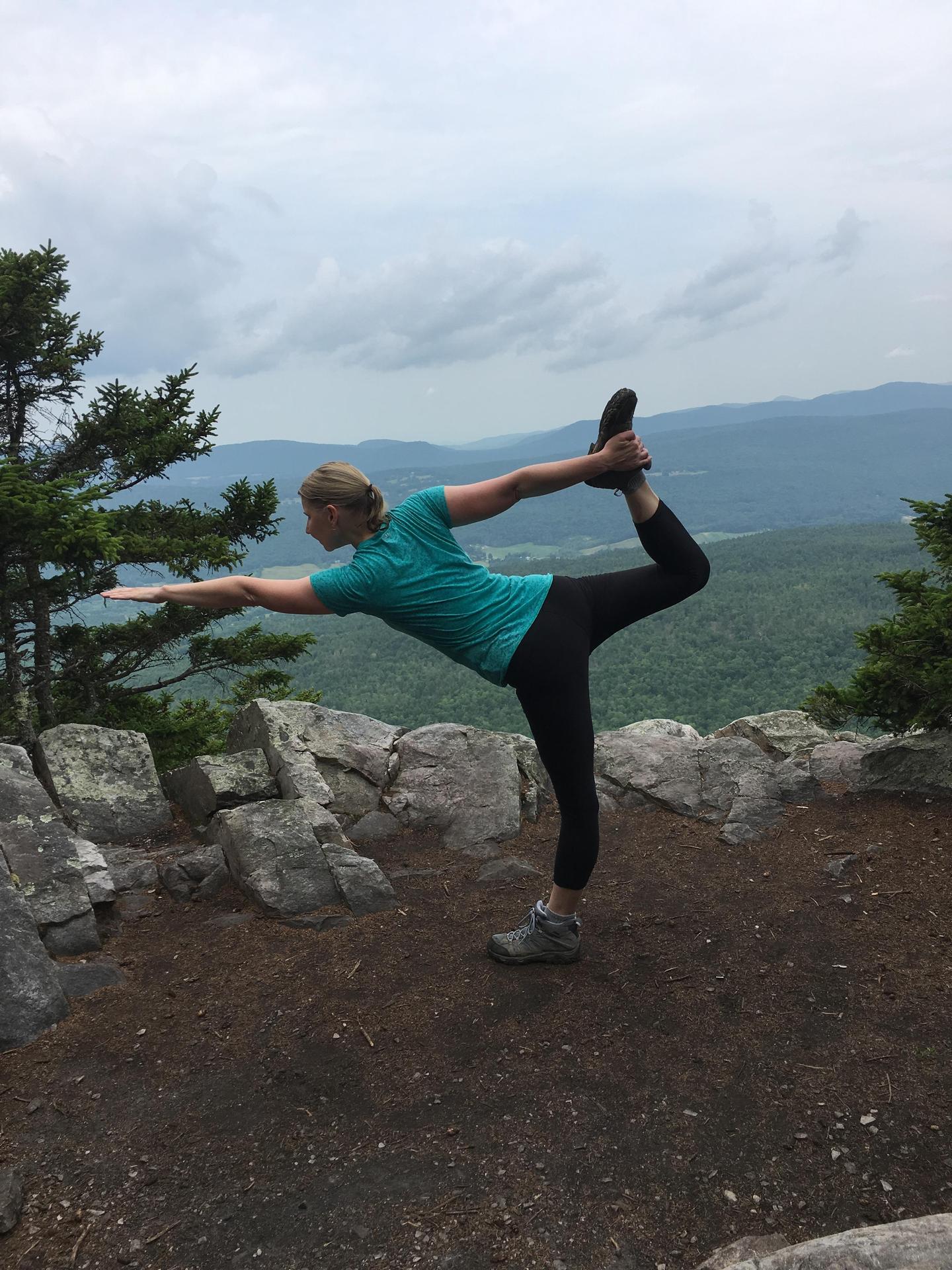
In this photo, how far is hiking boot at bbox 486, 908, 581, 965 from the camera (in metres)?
4.54

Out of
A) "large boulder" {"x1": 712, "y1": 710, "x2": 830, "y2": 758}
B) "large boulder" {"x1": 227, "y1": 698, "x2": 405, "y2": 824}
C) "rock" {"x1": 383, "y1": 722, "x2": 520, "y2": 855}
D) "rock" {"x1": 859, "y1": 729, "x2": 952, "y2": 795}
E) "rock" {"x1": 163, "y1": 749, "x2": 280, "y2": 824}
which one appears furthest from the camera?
"large boulder" {"x1": 712, "y1": 710, "x2": 830, "y2": 758}

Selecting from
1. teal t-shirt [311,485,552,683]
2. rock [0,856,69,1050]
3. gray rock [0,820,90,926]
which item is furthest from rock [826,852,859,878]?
gray rock [0,820,90,926]

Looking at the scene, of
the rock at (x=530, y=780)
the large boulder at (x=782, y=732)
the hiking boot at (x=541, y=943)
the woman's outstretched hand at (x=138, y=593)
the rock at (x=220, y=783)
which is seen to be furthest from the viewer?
the large boulder at (x=782, y=732)

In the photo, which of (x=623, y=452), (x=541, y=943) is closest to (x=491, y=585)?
(x=623, y=452)

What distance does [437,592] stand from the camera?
3791 millimetres

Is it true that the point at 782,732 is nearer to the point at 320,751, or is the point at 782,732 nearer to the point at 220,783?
the point at 320,751

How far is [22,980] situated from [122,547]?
8.46m

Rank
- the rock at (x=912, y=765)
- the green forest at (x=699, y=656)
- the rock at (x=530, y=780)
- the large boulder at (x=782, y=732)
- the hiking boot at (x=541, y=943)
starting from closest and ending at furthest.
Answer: the hiking boot at (x=541, y=943), the rock at (x=912, y=765), the rock at (x=530, y=780), the large boulder at (x=782, y=732), the green forest at (x=699, y=656)

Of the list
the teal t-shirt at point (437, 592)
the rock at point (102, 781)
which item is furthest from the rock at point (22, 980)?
the rock at point (102, 781)

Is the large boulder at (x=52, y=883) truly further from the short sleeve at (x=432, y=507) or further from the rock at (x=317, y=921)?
the short sleeve at (x=432, y=507)

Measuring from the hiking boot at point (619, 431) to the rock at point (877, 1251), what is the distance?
9.37ft

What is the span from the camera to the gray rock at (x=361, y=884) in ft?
18.3

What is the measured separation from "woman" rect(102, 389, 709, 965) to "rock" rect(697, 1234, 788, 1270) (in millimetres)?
1988

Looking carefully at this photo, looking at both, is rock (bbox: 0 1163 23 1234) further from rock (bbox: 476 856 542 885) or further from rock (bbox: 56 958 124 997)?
rock (bbox: 476 856 542 885)
